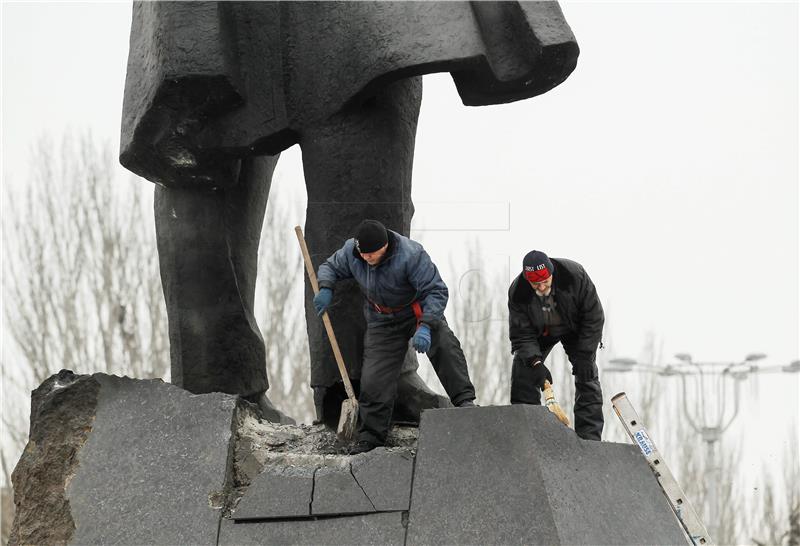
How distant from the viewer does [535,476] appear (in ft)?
14.1

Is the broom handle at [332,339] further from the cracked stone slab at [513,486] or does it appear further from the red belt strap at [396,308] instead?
the cracked stone slab at [513,486]

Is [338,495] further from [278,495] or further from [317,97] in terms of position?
[317,97]

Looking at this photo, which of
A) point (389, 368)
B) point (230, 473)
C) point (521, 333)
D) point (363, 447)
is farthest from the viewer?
point (521, 333)

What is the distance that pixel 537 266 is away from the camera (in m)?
5.04

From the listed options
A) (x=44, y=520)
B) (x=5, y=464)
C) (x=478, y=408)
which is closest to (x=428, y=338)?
(x=478, y=408)

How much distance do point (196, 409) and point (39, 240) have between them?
921cm

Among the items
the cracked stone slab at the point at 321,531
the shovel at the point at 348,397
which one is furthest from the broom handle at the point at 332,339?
the cracked stone slab at the point at 321,531

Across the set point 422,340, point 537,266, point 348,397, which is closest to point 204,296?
point 348,397

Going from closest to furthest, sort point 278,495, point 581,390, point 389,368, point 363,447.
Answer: point 278,495 < point 363,447 < point 389,368 < point 581,390

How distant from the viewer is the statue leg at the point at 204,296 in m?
5.48

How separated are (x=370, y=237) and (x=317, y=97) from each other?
2.47 feet

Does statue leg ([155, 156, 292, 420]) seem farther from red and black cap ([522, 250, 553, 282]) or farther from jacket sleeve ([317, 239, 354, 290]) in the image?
red and black cap ([522, 250, 553, 282])

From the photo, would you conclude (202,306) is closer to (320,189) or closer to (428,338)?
(320,189)

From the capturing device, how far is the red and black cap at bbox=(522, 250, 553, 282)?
16.5ft
